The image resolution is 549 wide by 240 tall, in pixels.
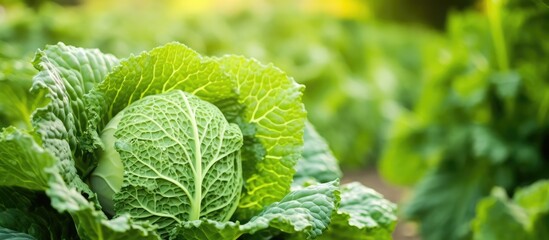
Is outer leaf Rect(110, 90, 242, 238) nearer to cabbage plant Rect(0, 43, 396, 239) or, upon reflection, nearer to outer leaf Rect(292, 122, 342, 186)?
cabbage plant Rect(0, 43, 396, 239)

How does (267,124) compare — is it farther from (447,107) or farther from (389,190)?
(389,190)

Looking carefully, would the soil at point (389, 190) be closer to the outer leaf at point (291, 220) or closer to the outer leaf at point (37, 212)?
the outer leaf at point (291, 220)

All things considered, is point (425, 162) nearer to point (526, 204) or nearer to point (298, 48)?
point (526, 204)

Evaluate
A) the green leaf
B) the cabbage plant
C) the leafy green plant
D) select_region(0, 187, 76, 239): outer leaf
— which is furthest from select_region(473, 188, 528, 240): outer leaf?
select_region(0, 187, 76, 239): outer leaf

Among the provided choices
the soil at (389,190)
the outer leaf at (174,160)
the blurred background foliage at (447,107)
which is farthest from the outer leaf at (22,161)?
the soil at (389,190)

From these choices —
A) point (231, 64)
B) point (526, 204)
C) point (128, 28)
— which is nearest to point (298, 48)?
point (128, 28)

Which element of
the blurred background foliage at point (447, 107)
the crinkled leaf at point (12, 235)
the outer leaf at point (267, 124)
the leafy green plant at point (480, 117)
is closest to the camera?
the crinkled leaf at point (12, 235)
